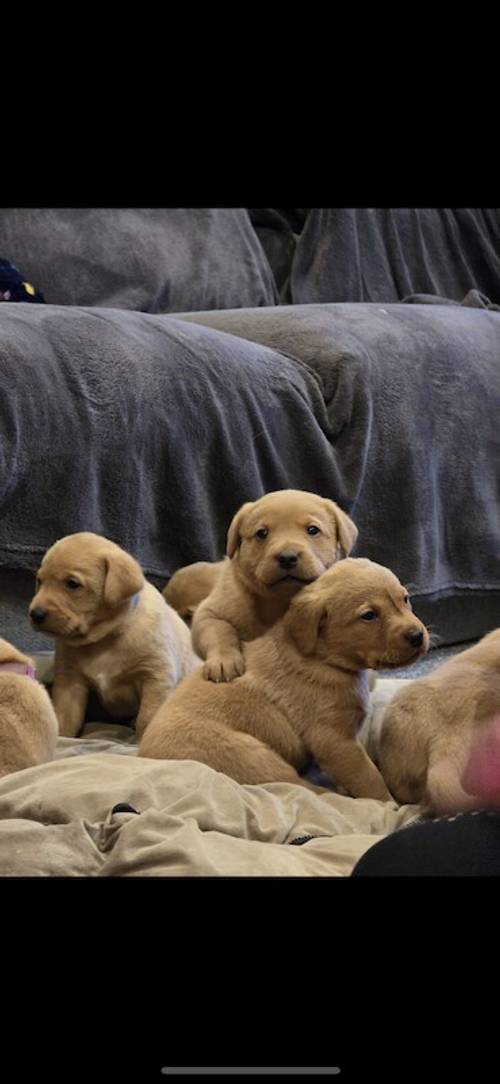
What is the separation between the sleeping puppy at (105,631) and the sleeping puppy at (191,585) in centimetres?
2

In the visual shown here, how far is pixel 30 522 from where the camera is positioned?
1644mm

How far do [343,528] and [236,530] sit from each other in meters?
0.11

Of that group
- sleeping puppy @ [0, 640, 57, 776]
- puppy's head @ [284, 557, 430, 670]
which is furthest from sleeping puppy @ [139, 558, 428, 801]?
sleeping puppy @ [0, 640, 57, 776]

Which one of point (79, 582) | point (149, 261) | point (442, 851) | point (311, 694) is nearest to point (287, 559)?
point (311, 694)

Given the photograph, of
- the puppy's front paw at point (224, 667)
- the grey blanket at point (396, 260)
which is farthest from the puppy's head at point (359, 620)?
the grey blanket at point (396, 260)

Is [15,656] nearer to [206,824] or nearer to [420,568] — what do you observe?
[206,824]

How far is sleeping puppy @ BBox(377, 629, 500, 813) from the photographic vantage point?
1.37 metres

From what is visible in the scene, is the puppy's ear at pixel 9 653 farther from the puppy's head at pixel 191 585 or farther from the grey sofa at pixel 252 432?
the puppy's head at pixel 191 585

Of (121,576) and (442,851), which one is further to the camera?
(121,576)

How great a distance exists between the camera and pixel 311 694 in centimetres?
154

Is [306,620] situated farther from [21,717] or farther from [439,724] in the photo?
[21,717]

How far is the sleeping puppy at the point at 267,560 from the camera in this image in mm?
1542
